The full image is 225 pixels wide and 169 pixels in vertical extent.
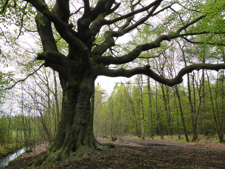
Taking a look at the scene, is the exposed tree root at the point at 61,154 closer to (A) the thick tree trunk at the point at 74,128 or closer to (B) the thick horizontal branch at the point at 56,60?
(A) the thick tree trunk at the point at 74,128

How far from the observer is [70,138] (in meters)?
4.18

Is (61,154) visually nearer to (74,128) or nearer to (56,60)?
(74,128)

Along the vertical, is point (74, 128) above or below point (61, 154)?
above

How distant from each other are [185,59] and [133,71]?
37.7 ft

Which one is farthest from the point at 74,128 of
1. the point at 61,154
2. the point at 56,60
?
the point at 56,60

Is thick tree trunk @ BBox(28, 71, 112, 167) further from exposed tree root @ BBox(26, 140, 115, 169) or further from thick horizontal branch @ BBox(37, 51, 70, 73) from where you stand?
thick horizontal branch @ BBox(37, 51, 70, 73)

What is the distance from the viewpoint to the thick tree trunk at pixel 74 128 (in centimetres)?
399

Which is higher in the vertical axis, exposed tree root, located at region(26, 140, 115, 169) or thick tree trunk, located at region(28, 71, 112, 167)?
thick tree trunk, located at region(28, 71, 112, 167)

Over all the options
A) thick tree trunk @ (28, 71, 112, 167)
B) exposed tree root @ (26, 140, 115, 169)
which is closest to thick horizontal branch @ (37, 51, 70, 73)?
thick tree trunk @ (28, 71, 112, 167)

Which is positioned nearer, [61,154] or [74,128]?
[61,154]

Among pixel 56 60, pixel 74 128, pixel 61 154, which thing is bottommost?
pixel 61 154

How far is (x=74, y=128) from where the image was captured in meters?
4.31

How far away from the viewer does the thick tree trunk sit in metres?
3.99

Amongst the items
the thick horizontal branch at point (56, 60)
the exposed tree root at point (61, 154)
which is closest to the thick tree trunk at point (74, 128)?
the exposed tree root at point (61, 154)
